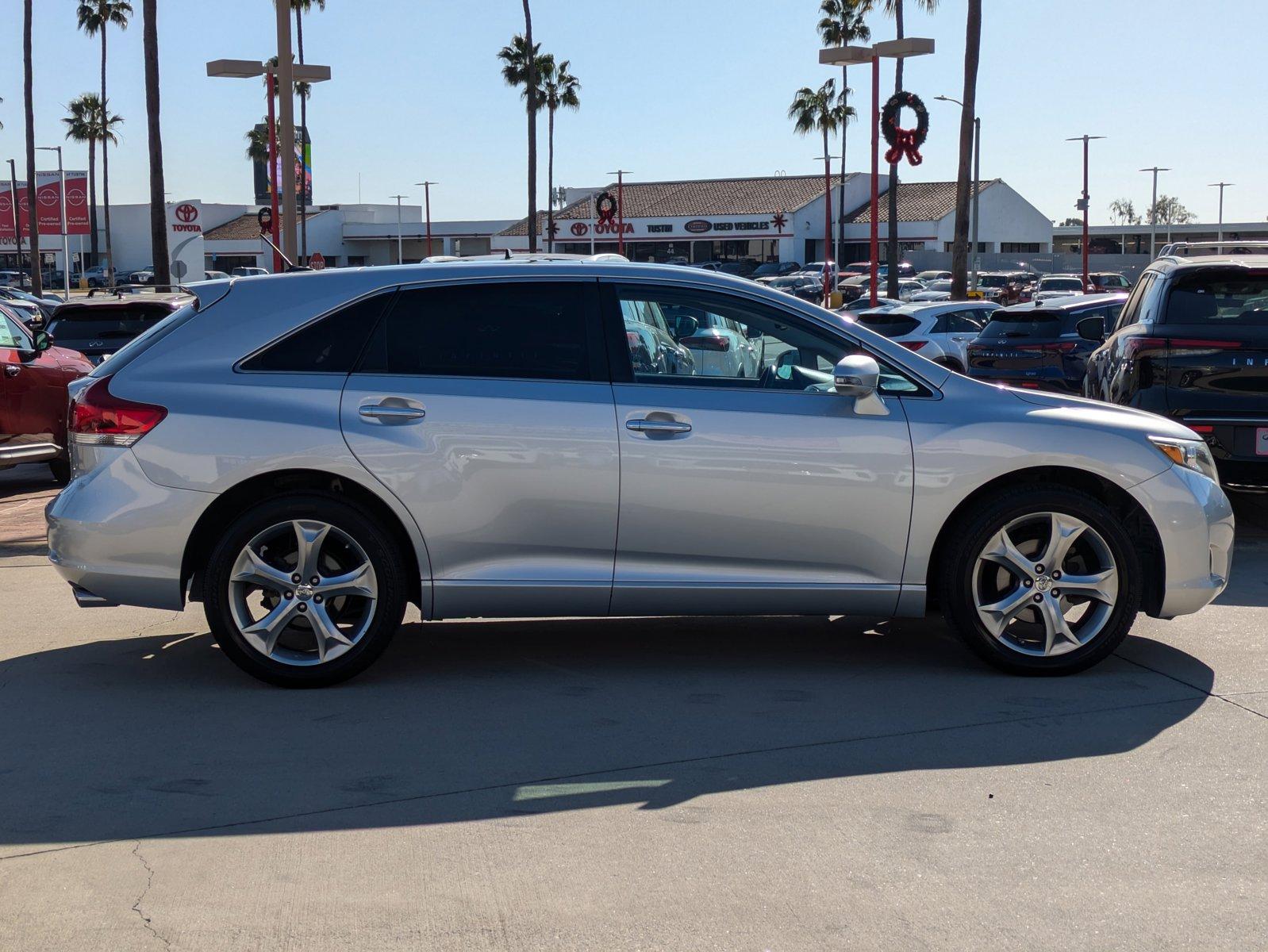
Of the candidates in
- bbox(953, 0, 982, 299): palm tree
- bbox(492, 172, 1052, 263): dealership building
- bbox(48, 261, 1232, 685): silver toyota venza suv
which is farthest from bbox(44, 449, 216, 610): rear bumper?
bbox(492, 172, 1052, 263): dealership building

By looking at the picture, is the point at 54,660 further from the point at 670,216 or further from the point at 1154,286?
the point at 670,216

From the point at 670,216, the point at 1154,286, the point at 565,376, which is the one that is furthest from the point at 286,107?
the point at 670,216

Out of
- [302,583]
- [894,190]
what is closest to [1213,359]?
[302,583]

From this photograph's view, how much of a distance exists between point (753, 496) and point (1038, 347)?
11.7 metres

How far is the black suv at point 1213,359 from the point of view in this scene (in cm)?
850

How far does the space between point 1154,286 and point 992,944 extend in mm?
6625

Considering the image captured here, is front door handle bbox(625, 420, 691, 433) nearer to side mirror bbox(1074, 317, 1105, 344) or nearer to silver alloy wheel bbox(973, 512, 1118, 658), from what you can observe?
silver alloy wheel bbox(973, 512, 1118, 658)

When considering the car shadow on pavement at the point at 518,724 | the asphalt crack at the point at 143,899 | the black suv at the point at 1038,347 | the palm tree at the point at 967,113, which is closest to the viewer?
the asphalt crack at the point at 143,899

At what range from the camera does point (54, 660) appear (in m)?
6.34

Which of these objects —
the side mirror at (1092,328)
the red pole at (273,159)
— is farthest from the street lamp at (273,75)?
the side mirror at (1092,328)

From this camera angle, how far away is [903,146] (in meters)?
27.5

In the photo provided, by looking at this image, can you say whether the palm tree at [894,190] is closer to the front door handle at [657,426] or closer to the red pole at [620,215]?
the red pole at [620,215]

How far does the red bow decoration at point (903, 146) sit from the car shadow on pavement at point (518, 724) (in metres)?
21.7

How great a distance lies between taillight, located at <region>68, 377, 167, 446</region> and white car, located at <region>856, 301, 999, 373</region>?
1553 centimetres
